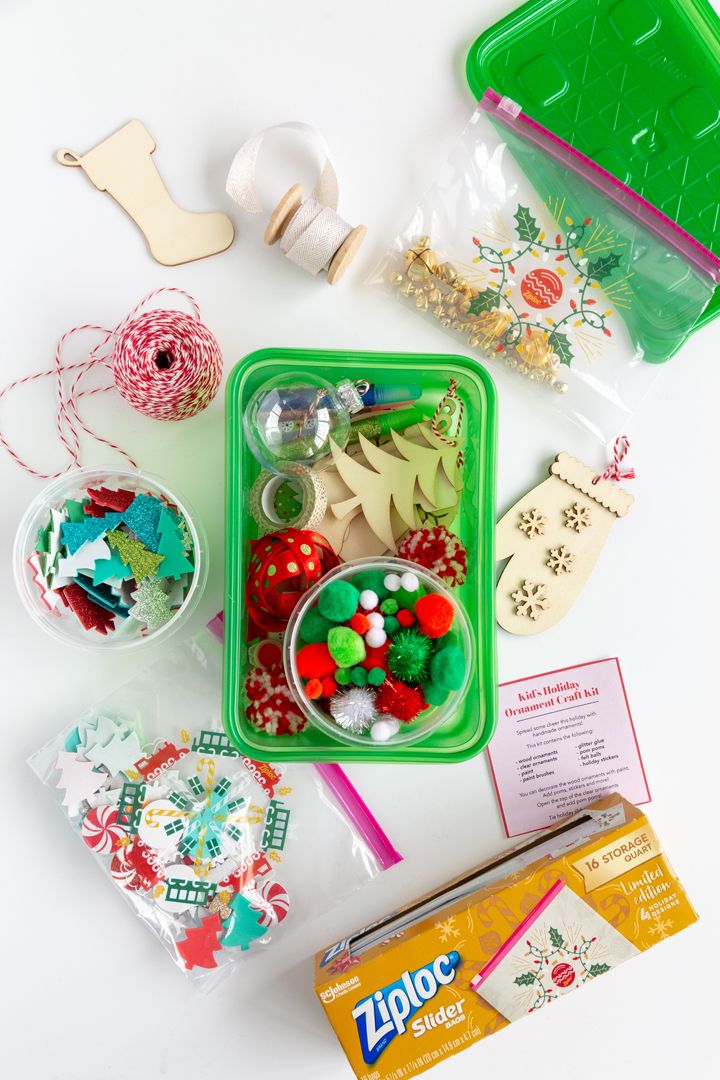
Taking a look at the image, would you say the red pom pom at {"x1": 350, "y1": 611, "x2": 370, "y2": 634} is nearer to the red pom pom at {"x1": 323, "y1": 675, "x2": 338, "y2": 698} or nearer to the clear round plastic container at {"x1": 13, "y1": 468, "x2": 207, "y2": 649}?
the red pom pom at {"x1": 323, "y1": 675, "x2": 338, "y2": 698}

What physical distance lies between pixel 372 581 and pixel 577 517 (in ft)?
1.07

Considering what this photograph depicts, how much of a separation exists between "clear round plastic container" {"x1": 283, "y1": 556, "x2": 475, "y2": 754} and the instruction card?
0.22m

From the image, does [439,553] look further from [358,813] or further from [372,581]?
[358,813]

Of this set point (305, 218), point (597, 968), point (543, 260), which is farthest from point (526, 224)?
point (597, 968)

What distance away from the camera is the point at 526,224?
0.90 m

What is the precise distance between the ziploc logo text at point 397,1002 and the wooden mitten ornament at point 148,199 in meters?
0.79

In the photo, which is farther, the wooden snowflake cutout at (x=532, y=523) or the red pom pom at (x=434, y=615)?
the wooden snowflake cutout at (x=532, y=523)

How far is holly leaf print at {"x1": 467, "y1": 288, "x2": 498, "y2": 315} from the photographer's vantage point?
882 mm

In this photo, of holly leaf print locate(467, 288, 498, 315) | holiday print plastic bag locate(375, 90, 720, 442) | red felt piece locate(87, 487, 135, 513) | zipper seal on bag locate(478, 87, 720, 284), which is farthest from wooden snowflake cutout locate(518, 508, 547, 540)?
red felt piece locate(87, 487, 135, 513)

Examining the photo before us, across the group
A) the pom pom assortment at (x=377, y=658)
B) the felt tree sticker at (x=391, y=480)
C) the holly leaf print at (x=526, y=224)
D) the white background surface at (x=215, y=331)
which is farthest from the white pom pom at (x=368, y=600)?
the holly leaf print at (x=526, y=224)

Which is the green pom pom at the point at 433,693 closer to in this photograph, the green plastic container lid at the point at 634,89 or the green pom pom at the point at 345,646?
the green pom pom at the point at 345,646

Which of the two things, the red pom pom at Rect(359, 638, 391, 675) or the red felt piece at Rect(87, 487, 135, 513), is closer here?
the red pom pom at Rect(359, 638, 391, 675)

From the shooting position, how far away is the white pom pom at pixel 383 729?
2.18 ft

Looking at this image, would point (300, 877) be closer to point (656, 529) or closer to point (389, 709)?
point (389, 709)
